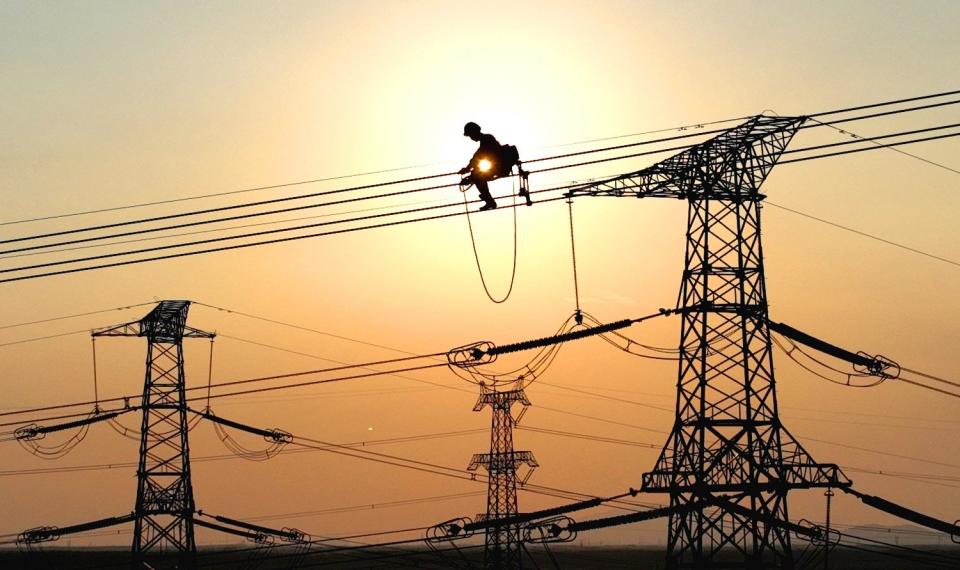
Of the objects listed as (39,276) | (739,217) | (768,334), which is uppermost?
(739,217)

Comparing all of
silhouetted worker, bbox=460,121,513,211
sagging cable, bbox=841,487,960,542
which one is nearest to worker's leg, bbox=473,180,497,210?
Result: silhouetted worker, bbox=460,121,513,211

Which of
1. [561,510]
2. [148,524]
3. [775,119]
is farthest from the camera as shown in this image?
[148,524]

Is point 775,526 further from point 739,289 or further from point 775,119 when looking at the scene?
point 775,119

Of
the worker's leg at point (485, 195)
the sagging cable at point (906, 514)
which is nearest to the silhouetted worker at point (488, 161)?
the worker's leg at point (485, 195)

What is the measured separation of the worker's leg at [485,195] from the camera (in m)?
33.1

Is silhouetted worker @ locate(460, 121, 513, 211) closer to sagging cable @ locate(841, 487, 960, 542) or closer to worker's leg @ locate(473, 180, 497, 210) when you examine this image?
worker's leg @ locate(473, 180, 497, 210)

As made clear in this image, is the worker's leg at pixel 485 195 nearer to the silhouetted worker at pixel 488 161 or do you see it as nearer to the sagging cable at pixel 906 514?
the silhouetted worker at pixel 488 161

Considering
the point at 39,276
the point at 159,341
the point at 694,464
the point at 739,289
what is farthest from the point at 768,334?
the point at 159,341

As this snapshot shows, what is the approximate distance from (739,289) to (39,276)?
24.6 m

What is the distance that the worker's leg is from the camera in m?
33.1

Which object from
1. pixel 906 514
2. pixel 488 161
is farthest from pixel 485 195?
pixel 906 514

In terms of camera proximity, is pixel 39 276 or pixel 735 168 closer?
pixel 39 276

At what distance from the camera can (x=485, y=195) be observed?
33344mm

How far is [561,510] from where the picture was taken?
60.6m
